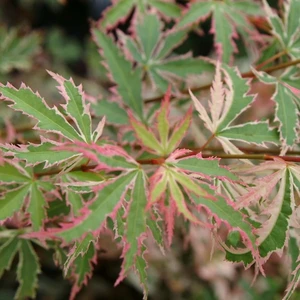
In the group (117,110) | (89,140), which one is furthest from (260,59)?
(89,140)

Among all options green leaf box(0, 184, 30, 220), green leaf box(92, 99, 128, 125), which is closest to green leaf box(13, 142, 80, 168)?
green leaf box(0, 184, 30, 220)

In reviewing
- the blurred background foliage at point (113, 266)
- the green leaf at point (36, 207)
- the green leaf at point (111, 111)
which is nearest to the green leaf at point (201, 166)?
the green leaf at point (36, 207)

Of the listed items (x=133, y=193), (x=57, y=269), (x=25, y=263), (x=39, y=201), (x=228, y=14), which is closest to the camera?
(x=133, y=193)

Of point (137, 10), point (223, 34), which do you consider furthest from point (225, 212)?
point (137, 10)

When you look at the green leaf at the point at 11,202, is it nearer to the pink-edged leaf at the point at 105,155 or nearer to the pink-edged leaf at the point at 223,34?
the pink-edged leaf at the point at 105,155

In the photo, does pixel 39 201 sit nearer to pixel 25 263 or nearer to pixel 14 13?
pixel 25 263

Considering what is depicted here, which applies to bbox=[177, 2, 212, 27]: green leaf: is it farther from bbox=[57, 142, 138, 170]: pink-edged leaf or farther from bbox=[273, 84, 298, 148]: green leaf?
bbox=[57, 142, 138, 170]: pink-edged leaf
